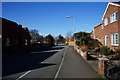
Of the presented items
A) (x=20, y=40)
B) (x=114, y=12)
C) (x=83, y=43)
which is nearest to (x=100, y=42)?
(x=83, y=43)

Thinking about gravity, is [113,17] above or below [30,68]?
above

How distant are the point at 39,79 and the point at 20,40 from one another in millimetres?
27621

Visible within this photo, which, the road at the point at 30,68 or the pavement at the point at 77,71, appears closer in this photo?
the pavement at the point at 77,71

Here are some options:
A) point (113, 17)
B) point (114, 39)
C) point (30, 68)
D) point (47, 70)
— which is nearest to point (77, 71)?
point (47, 70)


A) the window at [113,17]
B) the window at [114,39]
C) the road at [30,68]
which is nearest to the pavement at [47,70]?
the road at [30,68]

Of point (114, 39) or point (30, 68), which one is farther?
point (114, 39)

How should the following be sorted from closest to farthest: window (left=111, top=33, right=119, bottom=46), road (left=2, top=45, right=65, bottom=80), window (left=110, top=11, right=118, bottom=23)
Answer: road (left=2, top=45, right=65, bottom=80), window (left=111, top=33, right=119, bottom=46), window (left=110, top=11, right=118, bottom=23)

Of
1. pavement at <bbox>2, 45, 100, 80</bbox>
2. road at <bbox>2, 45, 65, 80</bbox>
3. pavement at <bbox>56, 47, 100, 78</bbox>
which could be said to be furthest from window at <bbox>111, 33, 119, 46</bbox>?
road at <bbox>2, 45, 65, 80</bbox>

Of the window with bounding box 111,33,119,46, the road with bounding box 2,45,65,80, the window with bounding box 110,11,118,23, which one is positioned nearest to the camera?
the road with bounding box 2,45,65,80

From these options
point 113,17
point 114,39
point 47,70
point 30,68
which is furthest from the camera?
point 113,17

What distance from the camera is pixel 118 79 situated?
4953 mm

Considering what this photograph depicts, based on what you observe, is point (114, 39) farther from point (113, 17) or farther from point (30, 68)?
point (30, 68)

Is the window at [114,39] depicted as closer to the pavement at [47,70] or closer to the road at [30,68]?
the pavement at [47,70]

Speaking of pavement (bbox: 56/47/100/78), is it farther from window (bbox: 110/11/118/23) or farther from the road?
window (bbox: 110/11/118/23)
